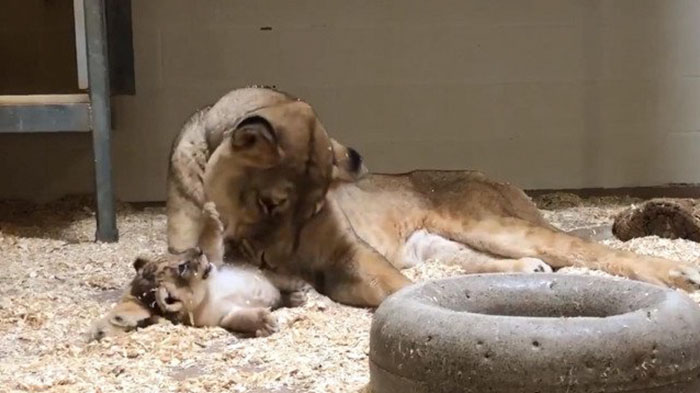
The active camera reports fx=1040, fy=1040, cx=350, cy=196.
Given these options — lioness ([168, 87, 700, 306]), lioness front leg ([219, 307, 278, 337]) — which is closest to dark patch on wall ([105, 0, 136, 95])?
lioness ([168, 87, 700, 306])

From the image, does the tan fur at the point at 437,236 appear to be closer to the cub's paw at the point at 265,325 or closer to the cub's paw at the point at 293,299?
the cub's paw at the point at 293,299

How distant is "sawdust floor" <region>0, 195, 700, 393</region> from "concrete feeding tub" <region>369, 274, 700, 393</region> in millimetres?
447

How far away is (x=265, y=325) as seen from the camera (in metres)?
2.99

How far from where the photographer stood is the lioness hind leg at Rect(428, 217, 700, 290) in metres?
3.49

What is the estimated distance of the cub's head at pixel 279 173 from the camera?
3273mm

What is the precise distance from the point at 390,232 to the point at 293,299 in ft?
2.45

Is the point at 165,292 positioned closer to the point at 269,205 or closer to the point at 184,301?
the point at 184,301

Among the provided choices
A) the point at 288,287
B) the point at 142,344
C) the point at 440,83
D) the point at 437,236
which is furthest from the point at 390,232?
the point at 440,83

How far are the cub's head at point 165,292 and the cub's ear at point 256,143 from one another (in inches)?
14.7

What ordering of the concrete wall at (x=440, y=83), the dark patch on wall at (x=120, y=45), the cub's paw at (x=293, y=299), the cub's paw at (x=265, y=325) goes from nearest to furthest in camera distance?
the cub's paw at (x=265, y=325) → the cub's paw at (x=293, y=299) → the dark patch on wall at (x=120, y=45) → the concrete wall at (x=440, y=83)

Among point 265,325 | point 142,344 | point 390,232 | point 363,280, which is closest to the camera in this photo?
point 142,344

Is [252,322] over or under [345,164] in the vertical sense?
under

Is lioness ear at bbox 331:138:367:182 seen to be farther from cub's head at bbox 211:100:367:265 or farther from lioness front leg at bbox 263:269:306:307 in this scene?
lioness front leg at bbox 263:269:306:307

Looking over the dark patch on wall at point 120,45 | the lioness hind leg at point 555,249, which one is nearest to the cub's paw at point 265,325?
the lioness hind leg at point 555,249
